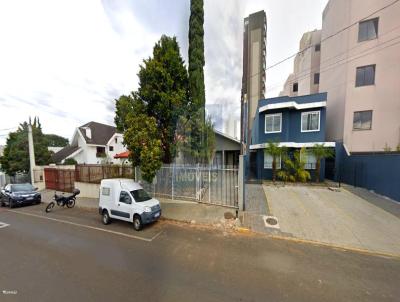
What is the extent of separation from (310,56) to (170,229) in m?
30.3

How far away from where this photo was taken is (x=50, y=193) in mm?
15281

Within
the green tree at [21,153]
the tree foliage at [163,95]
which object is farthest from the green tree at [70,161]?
the tree foliage at [163,95]

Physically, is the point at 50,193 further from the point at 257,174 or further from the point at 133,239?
the point at 257,174

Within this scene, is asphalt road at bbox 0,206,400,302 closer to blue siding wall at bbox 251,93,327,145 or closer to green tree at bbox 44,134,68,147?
blue siding wall at bbox 251,93,327,145

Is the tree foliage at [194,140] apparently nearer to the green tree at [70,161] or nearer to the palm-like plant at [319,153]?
the palm-like plant at [319,153]

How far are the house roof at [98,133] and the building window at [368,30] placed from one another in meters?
32.6

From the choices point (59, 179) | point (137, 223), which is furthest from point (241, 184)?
point (59, 179)

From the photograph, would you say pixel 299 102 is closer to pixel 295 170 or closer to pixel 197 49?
pixel 295 170

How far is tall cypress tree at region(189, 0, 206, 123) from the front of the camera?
37.9 feet

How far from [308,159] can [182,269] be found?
43.6 ft

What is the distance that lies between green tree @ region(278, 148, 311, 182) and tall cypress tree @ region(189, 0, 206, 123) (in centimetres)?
742

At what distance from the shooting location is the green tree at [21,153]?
20.3m

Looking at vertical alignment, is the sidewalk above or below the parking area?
above

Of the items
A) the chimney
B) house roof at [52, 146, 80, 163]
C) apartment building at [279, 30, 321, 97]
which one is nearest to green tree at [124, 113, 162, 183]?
the chimney
